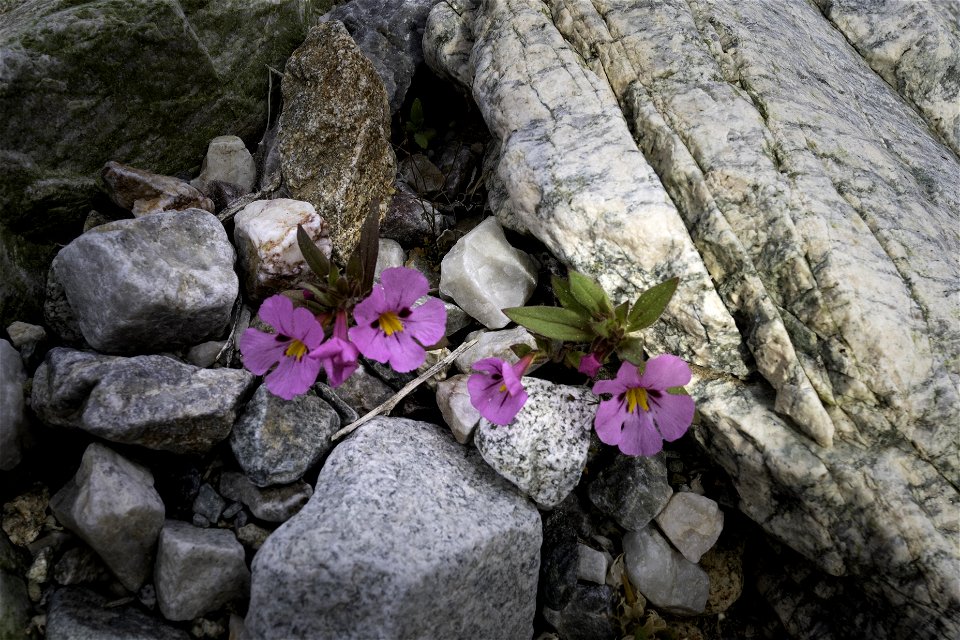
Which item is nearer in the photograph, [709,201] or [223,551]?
[223,551]

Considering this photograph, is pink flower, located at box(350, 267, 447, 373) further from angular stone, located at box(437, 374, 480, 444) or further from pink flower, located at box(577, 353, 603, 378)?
pink flower, located at box(577, 353, 603, 378)

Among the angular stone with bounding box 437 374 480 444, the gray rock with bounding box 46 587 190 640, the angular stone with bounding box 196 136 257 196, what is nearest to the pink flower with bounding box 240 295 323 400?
the angular stone with bounding box 437 374 480 444

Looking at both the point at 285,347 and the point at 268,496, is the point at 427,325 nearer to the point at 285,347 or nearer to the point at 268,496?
the point at 285,347

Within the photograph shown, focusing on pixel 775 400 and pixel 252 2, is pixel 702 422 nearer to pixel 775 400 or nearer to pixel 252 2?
pixel 775 400

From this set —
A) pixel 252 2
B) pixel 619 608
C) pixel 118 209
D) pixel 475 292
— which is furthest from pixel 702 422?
pixel 252 2

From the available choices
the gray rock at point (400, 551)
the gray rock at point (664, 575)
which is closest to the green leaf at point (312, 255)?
the gray rock at point (400, 551)

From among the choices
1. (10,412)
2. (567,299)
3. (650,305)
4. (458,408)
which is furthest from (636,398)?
(10,412)

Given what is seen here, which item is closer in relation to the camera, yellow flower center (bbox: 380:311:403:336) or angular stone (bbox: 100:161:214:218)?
yellow flower center (bbox: 380:311:403:336)
